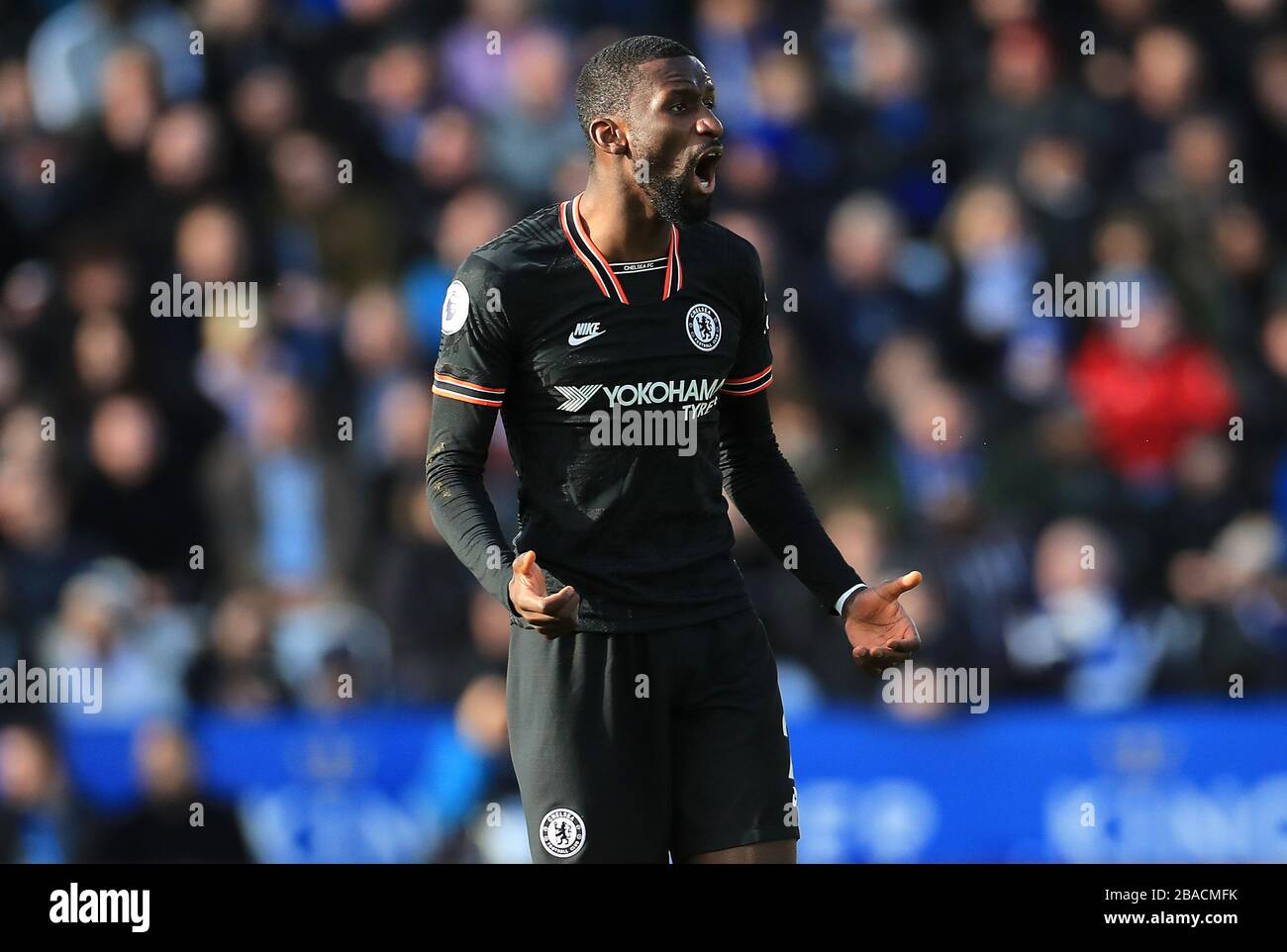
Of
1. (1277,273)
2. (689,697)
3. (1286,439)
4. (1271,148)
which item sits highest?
(1271,148)

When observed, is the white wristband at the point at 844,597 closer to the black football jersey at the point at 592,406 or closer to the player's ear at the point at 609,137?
the black football jersey at the point at 592,406

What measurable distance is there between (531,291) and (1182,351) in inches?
195

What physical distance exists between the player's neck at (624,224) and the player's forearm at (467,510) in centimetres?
52

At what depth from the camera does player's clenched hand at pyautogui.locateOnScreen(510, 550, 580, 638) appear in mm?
3477

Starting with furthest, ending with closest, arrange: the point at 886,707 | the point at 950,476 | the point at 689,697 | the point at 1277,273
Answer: the point at 1277,273, the point at 950,476, the point at 886,707, the point at 689,697

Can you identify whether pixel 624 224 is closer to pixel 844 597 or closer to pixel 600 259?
pixel 600 259

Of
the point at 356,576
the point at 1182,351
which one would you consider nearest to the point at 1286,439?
the point at 1182,351

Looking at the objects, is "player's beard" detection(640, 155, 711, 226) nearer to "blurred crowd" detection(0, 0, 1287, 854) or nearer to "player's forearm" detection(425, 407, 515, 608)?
"player's forearm" detection(425, 407, 515, 608)

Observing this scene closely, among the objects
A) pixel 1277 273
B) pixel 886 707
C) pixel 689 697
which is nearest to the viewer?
pixel 689 697

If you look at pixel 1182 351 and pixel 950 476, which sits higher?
pixel 1182 351

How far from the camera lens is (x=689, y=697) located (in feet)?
12.8

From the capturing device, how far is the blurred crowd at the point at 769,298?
7531mm

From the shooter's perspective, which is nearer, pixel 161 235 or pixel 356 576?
pixel 356 576
